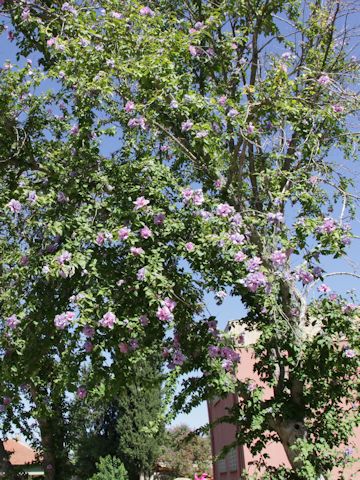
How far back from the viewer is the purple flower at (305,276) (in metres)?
7.13

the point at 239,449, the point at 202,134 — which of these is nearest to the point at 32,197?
the point at 202,134

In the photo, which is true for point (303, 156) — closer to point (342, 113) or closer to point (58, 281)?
point (342, 113)

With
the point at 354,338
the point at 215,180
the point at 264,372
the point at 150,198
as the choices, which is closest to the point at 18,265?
the point at 150,198

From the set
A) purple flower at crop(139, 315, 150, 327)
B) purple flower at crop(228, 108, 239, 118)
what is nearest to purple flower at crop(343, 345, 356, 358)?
A: purple flower at crop(139, 315, 150, 327)

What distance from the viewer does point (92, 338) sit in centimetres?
703

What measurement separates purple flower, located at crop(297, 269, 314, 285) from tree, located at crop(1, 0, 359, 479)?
0.03m

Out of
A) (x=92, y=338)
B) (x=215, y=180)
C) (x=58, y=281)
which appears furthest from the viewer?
(x=215, y=180)

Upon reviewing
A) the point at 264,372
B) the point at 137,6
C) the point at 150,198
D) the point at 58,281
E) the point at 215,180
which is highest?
the point at 137,6

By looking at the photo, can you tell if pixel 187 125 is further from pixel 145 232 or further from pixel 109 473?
pixel 109 473

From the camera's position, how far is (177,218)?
293 inches

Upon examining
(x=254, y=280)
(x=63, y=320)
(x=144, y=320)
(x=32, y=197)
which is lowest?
(x=63, y=320)

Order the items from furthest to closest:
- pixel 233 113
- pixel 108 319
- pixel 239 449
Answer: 1. pixel 239 449
2. pixel 233 113
3. pixel 108 319

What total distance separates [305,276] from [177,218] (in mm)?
1813

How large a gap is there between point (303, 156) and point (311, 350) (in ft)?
10.1
